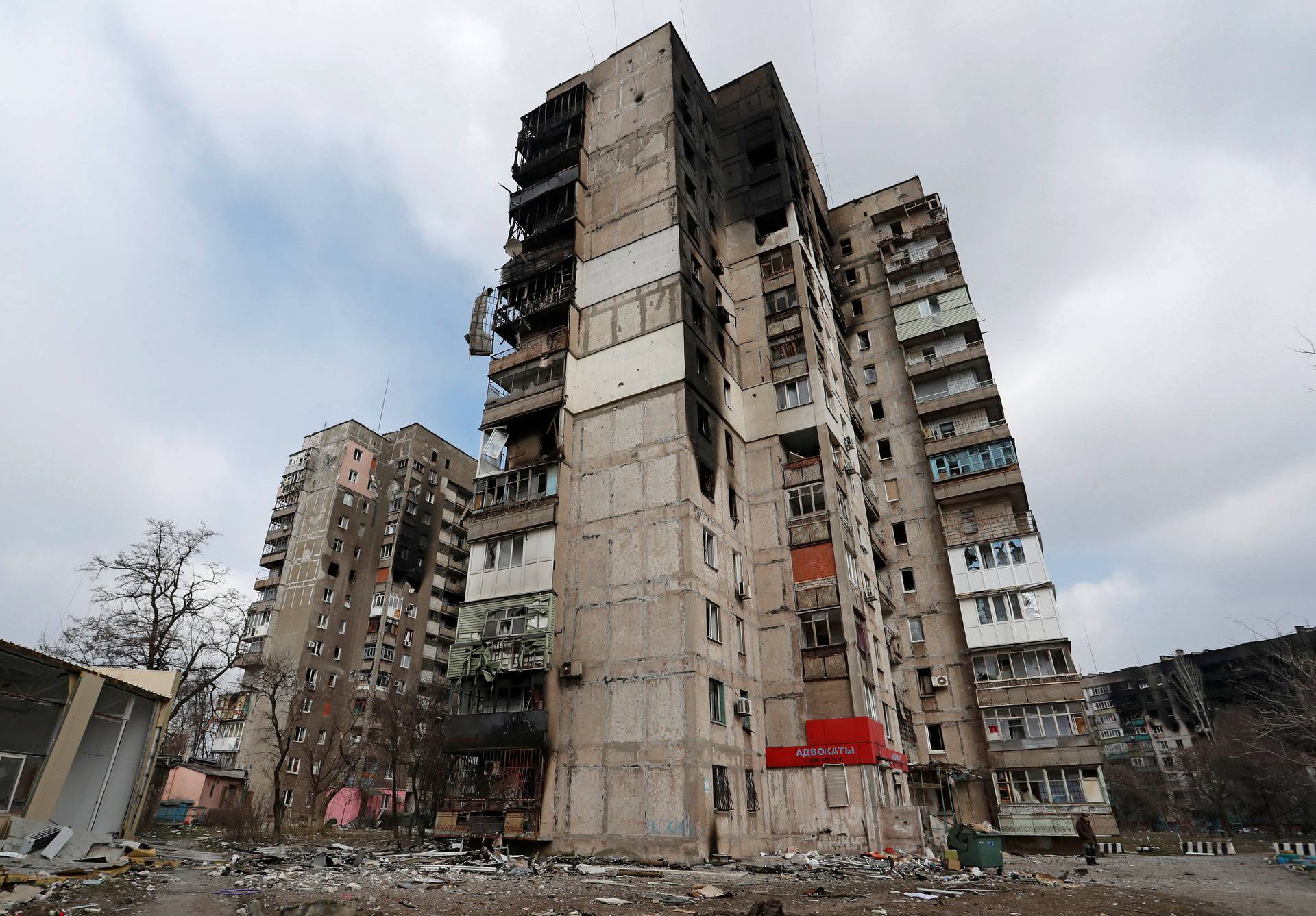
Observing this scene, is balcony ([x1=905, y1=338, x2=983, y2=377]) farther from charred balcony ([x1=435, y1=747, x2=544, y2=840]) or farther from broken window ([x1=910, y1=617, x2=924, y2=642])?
charred balcony ([x1=435, y1=747, x2=544, y2=840])

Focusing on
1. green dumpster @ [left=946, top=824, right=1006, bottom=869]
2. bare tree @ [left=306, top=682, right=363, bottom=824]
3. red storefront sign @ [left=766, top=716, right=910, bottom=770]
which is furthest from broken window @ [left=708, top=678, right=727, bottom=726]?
bare tree @ [left=306, top=682, right=363, bottom=824]

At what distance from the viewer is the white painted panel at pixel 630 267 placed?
3341cm

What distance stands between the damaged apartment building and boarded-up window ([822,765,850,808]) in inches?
3.5

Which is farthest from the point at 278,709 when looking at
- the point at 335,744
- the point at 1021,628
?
the point at 1021,628

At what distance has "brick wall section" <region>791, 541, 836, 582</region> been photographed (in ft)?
99.5

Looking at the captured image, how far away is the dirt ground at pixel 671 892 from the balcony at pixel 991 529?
63.1 ft

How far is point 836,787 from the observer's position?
26.3m

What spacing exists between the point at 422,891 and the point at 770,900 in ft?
26.3

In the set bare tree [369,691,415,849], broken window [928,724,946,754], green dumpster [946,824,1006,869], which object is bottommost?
green dumpster [946,824,1006,869]

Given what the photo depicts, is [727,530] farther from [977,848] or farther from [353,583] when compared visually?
[353,583]

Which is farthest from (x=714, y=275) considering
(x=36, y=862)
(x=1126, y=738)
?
(x=1126, y=738)

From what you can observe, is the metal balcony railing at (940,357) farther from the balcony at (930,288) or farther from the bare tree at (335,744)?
the bare tree at (335,744)

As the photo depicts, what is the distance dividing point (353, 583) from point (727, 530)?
47849 mm

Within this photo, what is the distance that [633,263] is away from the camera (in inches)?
1351
